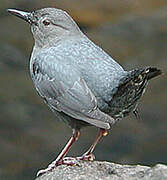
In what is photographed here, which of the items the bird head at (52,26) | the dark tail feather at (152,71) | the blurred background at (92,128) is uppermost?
the bird head at (52,26)

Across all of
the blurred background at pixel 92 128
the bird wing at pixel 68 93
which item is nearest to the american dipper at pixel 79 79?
the bird wing at pixel 68 93

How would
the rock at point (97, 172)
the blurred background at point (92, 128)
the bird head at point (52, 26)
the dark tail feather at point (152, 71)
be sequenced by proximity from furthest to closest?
the blurred background at point (92, 128)
the bird head at point (52, 26)
the rock at point (97, 172)
the dark tail feather at point (152, 71)

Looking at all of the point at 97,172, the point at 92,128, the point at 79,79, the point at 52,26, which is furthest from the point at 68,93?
the point at 92,128

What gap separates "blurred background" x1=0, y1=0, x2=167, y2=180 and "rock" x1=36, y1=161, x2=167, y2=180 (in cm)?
325

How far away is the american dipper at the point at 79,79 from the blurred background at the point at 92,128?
3.18 metres

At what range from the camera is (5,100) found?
8.01 m

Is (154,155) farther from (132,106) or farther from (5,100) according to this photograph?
(132,106)

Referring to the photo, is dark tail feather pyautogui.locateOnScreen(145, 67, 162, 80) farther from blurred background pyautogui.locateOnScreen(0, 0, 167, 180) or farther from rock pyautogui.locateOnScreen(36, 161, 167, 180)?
blurred background pyautogui.locateOnScreen(0, 0, 167, 180)

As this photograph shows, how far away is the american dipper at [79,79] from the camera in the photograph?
386 centimetres

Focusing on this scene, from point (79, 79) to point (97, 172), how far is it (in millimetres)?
639

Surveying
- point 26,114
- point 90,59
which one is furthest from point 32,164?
point 90,59

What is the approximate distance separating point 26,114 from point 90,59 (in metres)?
3.87

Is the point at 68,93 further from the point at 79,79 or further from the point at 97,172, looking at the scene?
the point at 97,172

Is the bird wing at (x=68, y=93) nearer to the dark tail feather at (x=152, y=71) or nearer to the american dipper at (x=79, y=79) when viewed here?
the american dipper at (x=79, y=79)
